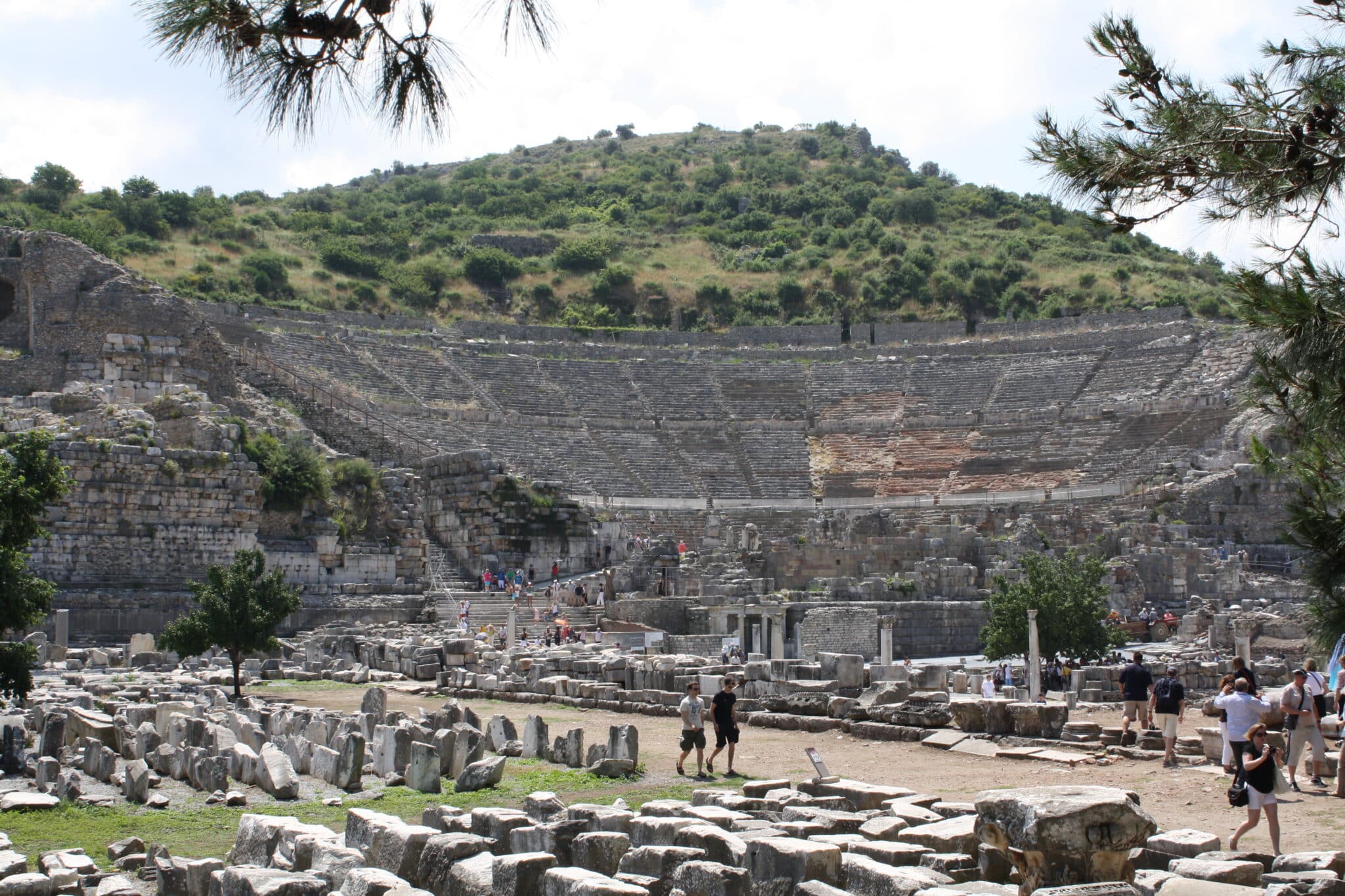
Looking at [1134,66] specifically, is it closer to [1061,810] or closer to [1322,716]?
[1061,810]

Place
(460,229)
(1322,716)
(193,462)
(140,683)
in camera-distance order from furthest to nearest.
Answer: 1. (460,229)
2. (193,462)
3. (140,683)
4. (1322,716)

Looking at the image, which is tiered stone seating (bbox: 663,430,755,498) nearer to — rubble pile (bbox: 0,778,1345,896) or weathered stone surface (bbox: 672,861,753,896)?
rubble pile (bbox: 0,778,1345,896)

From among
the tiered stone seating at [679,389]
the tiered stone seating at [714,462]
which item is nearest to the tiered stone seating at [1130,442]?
the tiered stone seating at [714,462]

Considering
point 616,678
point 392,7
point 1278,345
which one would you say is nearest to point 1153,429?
point 616,678

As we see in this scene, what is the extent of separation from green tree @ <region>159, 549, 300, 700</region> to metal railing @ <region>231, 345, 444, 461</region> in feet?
52.2

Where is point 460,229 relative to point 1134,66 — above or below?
above

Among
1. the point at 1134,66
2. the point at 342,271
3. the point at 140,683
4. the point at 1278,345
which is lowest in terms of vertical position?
the point at 140,683

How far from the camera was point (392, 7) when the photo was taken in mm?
6215

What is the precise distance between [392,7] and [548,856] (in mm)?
4314

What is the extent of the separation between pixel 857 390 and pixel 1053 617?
3179 centimetres

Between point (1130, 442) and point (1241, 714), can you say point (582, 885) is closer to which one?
point (1241, 714)

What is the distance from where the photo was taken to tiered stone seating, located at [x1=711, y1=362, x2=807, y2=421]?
52.4m

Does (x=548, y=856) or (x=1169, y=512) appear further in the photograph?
(x=1169, y=512)

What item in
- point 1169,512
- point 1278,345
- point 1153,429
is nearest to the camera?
point 1278,345
